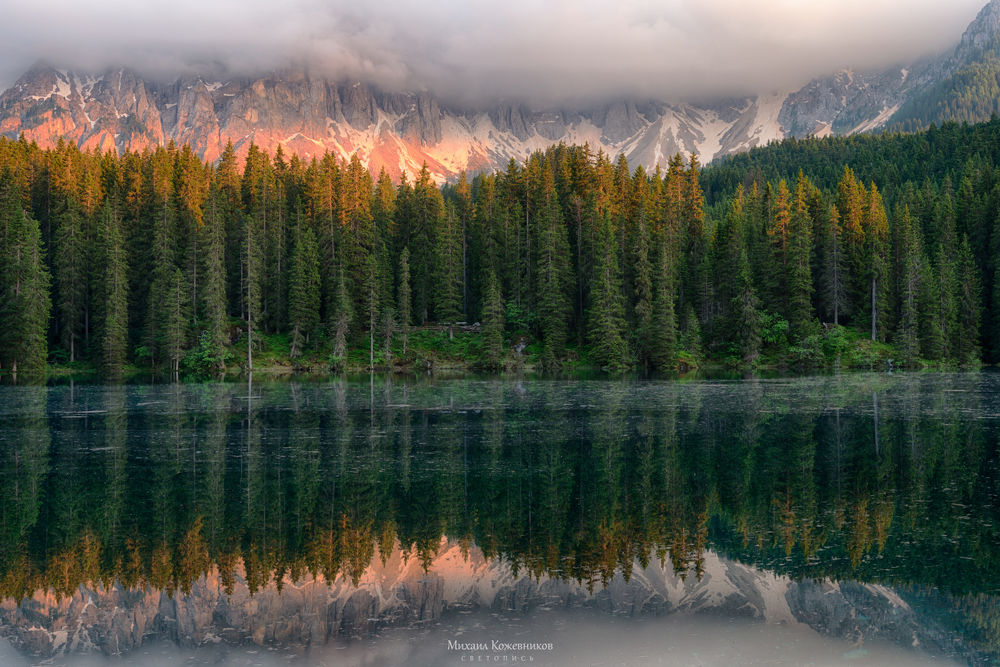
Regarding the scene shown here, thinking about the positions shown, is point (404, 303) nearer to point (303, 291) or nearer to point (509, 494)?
point (303, 291)

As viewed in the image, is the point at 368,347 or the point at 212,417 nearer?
the point at 212,417

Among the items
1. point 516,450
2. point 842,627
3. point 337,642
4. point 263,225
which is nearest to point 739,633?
point 842,627

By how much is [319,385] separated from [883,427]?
42.2m

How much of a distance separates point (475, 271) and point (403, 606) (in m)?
86.6

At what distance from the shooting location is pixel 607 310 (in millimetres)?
81688

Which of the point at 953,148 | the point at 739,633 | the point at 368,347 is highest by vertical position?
the point at 953,148

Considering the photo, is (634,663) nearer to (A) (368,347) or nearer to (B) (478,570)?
(B) (478,570)

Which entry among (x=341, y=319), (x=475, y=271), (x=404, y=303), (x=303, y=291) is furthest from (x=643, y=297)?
(x=303, y=291)

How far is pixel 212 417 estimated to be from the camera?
38562 mm

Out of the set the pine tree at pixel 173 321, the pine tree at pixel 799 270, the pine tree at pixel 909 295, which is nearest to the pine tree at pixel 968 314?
the pine tree at pixel 909 295

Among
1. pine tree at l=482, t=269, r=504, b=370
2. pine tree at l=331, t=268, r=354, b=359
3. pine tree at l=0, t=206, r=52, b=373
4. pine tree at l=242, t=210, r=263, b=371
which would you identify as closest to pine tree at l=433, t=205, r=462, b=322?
pine tree at l=482, t=269, r=504, b=370

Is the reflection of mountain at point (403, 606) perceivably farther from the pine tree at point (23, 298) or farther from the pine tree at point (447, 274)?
the pine tree at point (447, 274)

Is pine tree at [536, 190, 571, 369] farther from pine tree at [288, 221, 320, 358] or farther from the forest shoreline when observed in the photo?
pine tree at [288, 221, 320, 358]

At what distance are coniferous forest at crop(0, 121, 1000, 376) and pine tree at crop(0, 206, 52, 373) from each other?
0.73 ft
